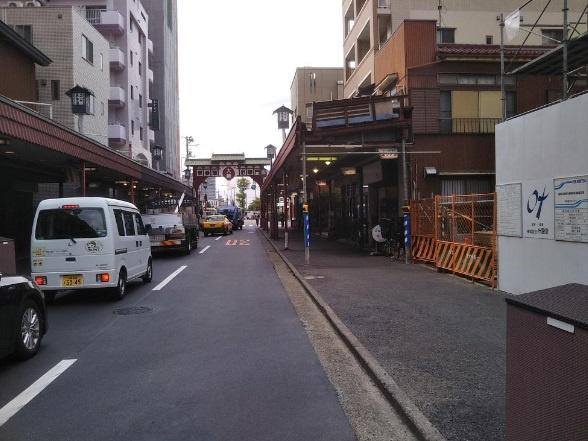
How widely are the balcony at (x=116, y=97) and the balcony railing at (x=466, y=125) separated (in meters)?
28.5

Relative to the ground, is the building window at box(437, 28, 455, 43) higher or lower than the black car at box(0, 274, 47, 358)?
higher

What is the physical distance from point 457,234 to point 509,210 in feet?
11.4

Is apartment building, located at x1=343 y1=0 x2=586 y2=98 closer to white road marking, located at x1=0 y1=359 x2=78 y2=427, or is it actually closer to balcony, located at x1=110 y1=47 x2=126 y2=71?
balcony, located at x1=110 y1=47 x2=126 y2=71

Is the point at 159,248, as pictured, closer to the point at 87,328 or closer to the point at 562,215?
the point at 87,328

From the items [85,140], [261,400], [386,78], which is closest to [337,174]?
[386,78]

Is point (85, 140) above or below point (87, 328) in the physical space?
above

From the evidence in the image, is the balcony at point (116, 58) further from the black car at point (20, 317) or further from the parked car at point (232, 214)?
the black car at point (20, 317)

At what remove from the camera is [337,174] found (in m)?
29.7

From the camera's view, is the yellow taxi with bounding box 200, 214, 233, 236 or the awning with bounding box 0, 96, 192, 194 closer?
the awning with bounding box 0, 96, 192, 194

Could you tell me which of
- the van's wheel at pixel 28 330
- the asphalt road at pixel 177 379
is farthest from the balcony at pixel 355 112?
the van's wheel at pixel 28 330

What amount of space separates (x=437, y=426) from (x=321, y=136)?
14.3 m

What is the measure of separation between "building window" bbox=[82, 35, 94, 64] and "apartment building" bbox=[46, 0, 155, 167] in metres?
7.48

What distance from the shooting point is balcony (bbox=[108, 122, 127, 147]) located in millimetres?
38906

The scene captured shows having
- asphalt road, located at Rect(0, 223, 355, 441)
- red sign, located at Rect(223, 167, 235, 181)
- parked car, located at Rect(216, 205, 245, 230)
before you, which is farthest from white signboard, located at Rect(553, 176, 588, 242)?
parked car, located at Rect(216, 205, 245, 230)
